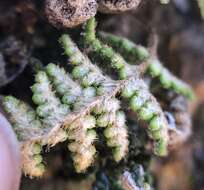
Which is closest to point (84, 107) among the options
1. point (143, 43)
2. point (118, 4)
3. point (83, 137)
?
point (83, 137)

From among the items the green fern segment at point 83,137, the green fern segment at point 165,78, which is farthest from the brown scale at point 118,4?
the green fern segment at point 83,137

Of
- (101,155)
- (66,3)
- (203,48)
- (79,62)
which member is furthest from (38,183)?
(203,48)


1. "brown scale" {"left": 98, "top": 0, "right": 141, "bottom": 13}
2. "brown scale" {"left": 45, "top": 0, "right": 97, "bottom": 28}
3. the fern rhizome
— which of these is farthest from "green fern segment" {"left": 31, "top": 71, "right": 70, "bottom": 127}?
"brown scale" {"left": 98, "top": 0, "right": 141, "bottom": 13}

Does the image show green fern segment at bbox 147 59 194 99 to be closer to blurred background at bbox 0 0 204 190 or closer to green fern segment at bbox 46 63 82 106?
blurred background at bbox 0 0 204 190

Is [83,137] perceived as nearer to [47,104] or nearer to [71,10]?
[47,104]

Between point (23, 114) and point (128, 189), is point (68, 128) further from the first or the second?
point (128, 189)

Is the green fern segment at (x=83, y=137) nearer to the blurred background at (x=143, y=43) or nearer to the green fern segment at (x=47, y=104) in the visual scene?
the green fern segment at (x=47, y=104)
